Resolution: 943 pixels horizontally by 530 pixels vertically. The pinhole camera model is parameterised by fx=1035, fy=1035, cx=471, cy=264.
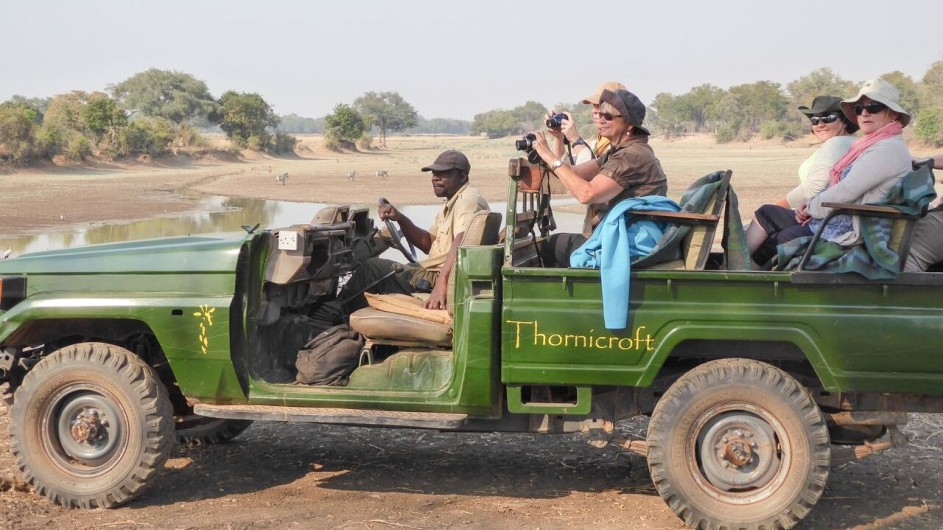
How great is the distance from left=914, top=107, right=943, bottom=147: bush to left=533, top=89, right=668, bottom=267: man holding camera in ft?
117

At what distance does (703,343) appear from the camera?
4727mm

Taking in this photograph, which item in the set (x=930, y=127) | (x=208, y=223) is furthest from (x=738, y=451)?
(x=930, y=127)

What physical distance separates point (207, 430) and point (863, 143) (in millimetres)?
3850

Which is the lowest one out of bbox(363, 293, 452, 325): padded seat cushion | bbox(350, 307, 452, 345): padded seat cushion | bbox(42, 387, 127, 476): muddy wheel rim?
bbox(42, 387, 127, 476): muddy wheel rim

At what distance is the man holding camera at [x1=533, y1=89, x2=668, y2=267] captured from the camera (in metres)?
4.93

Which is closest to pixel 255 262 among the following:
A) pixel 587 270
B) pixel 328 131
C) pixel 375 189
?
pixel 587 270

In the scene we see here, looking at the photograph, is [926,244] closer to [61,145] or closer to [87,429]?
[87,429]

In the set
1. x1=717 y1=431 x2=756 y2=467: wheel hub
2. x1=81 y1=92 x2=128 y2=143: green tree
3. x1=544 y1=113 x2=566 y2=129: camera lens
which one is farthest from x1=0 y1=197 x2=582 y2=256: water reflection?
x1=81 y1=92 x2=128 y2=143: green tree

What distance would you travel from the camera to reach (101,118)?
43.3m

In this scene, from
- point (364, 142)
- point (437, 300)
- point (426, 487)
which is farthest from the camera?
point (364, 142)

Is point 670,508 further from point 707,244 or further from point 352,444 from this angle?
point 352,444

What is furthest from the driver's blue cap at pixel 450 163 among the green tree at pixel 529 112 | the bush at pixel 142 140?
the green tree at pixel 529 112

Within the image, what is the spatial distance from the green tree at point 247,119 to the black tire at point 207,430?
165 feet

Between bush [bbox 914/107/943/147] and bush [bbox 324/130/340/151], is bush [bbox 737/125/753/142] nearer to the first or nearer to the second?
bush [bbox 914/107/943/147]
